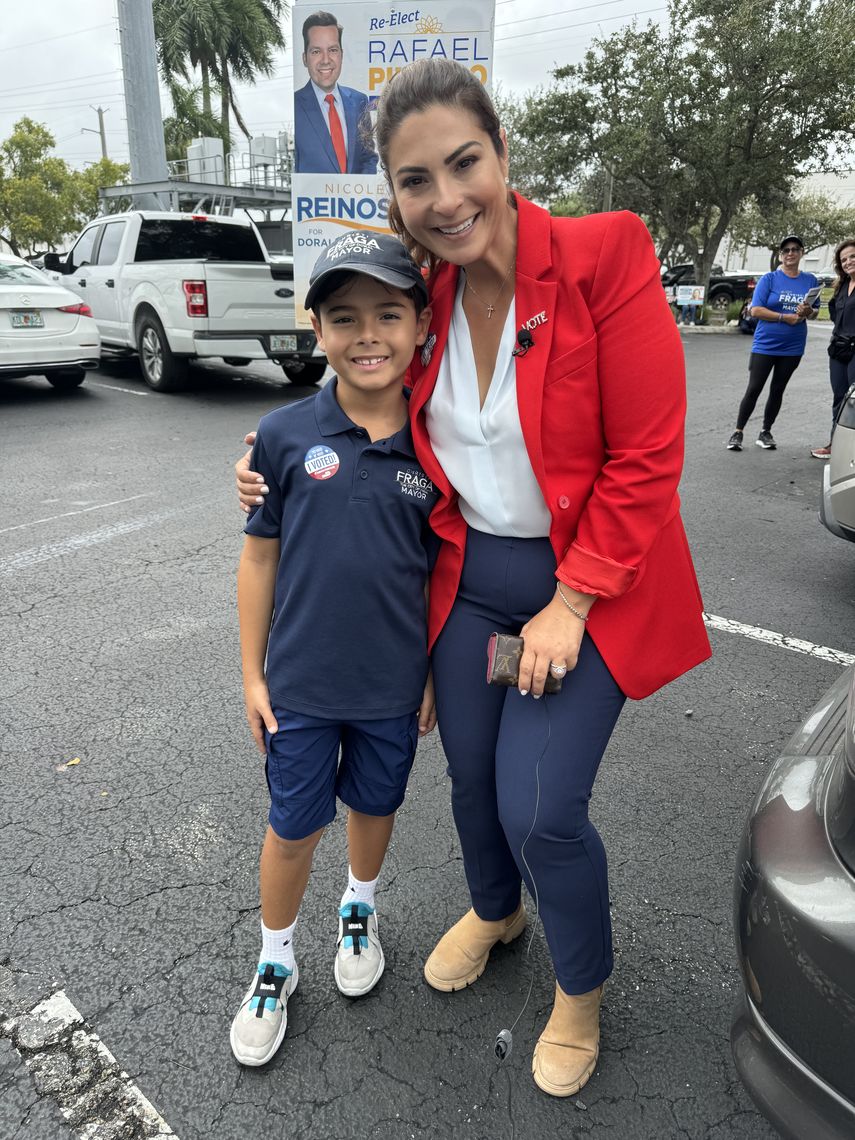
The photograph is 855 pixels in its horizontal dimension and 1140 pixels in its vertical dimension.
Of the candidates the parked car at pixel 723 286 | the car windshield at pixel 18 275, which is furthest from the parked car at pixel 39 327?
the parked car at pixel 723 286

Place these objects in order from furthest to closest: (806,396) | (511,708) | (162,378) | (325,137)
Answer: (806,396) < (162,378) < (325,137) < (511,708)

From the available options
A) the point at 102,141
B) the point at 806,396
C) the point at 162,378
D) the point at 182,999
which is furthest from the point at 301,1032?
the point at 102,141

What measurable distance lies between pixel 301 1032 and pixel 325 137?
16.5 feet

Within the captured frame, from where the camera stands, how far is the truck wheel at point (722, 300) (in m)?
30.4

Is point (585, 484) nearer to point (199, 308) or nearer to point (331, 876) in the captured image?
point (331, 876)

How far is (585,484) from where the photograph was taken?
63.1 inches

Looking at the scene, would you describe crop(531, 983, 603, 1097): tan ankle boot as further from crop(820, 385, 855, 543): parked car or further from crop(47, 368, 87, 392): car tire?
crop(47, 368, 87, 392): car tire

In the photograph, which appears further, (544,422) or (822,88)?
(822,88)

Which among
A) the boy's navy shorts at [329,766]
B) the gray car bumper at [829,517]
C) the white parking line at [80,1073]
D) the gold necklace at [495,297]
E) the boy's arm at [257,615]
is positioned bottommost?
the white parking line at [80,1073]

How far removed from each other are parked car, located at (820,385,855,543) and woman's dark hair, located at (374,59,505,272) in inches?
132

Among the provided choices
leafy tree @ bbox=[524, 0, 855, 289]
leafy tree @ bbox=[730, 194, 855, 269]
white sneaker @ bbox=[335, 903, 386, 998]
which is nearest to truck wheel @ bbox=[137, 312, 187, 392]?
white sneaker @ bbox=[335, 903, 386, 998]

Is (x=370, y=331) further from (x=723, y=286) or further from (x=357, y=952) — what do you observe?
(x=723, y=286)

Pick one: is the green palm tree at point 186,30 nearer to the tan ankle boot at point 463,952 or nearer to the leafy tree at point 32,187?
the leafy tree at point 32,187

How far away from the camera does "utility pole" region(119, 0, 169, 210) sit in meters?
14.5
